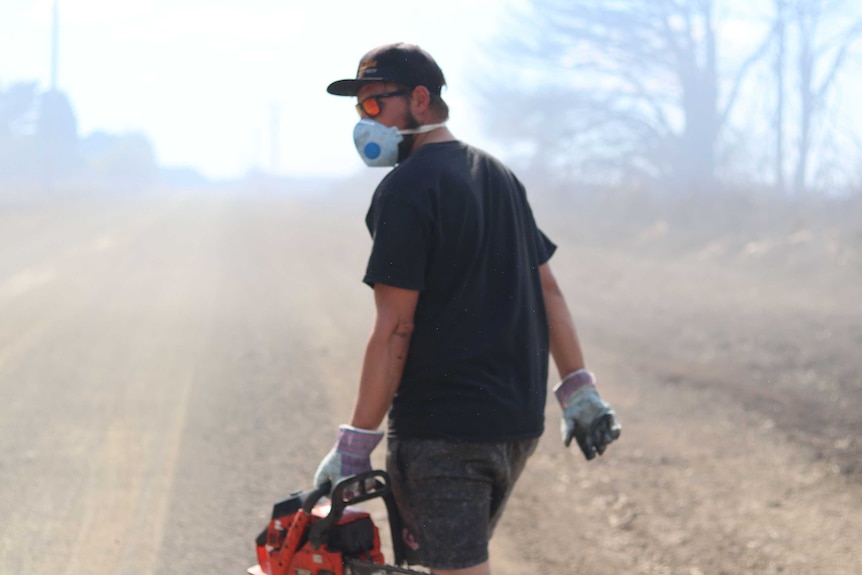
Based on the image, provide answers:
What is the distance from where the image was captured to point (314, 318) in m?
11.9

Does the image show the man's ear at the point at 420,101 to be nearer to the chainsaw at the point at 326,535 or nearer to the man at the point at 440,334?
the man at the point at 440,334

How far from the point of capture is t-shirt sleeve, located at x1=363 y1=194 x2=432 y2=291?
249 centimetres

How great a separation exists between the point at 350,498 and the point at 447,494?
0.89ft

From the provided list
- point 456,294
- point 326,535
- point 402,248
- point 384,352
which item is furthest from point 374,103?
point 326,535

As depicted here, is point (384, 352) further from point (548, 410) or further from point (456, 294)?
point (548, 410)

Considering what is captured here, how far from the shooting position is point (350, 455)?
260 centimetres

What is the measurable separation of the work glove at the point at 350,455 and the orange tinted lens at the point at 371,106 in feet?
3.05

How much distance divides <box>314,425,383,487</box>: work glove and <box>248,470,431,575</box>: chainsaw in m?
0.04

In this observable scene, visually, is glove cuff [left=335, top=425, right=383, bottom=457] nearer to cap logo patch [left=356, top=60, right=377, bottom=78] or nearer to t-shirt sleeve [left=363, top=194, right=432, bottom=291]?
t-shirt sleeve [left=363, top=194, right=432, bottom=291]

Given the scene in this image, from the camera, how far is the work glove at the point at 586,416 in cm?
292

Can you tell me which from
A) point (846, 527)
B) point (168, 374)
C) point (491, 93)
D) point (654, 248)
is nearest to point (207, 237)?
point (491, 93)

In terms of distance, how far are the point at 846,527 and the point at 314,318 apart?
818 cm

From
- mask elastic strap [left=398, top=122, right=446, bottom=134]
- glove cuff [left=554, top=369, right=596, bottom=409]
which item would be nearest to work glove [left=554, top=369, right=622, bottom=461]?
glove cuff [left=554, top=369, right=596, bottom=409]

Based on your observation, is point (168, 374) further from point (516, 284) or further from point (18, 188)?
point (18, 188)
